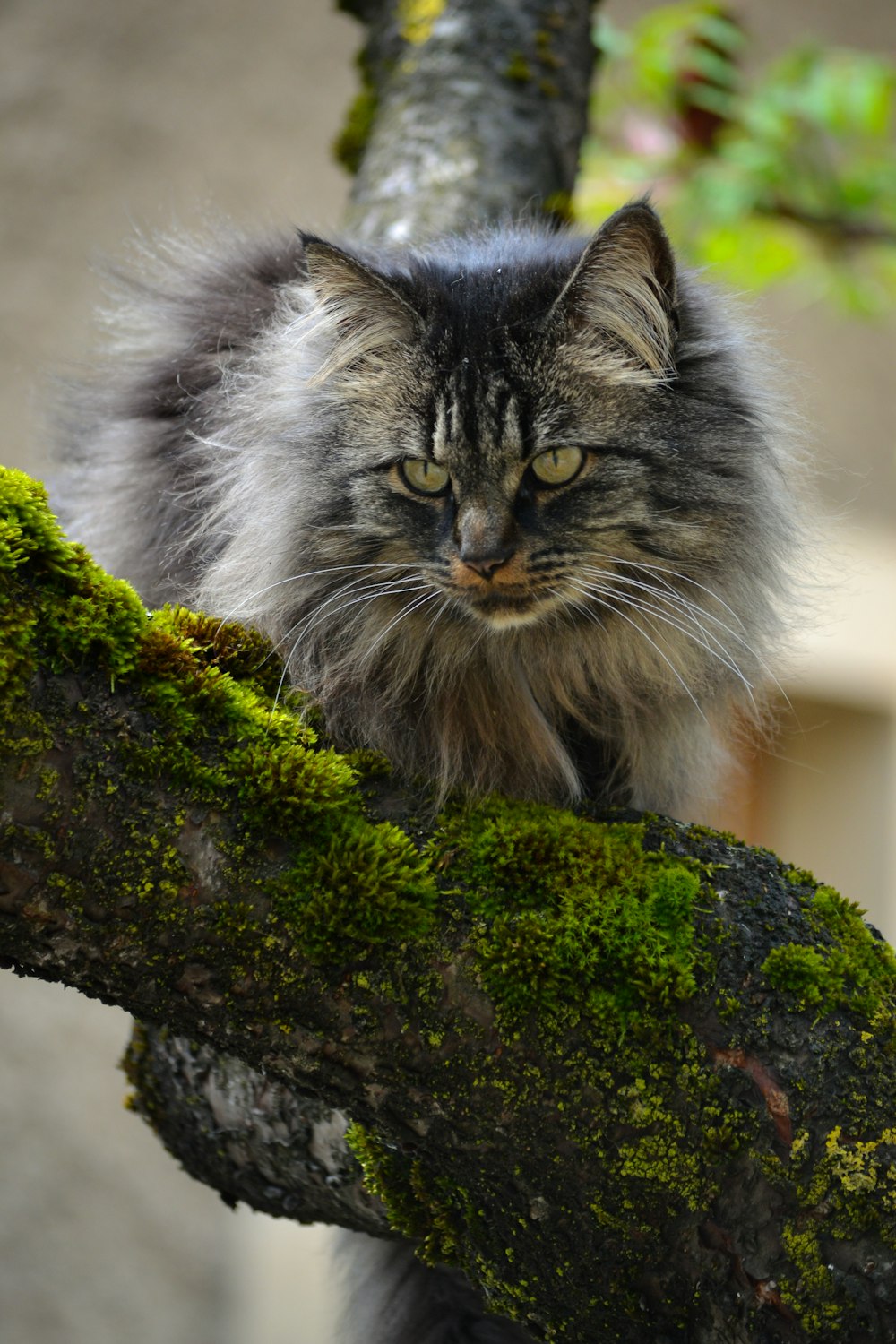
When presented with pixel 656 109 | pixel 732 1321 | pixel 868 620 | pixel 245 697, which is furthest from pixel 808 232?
pixel 732 1321

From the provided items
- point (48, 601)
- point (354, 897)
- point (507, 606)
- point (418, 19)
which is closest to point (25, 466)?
point (418, 19)

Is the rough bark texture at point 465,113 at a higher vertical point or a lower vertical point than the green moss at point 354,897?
higher

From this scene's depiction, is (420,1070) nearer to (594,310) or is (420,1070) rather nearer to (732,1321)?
(732,1321)

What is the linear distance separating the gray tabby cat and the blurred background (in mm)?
2481

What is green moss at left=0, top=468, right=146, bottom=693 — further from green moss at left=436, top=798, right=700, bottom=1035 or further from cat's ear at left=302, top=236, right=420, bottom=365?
cat's ear at left=302, top=236, right=420, bottom=365

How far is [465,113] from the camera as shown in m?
2.83

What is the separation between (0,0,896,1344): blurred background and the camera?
4527 mm

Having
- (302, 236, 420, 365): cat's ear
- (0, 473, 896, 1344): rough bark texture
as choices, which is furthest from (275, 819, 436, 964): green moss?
(302, 236, 420, 365): cat's ear

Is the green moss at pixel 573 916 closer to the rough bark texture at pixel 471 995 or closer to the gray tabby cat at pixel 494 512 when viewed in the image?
the rough bark texture at pixel 471 995

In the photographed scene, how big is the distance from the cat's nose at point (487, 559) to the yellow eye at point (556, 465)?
11 cm

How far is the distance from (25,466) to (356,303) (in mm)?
2756

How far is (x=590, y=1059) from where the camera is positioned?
1292mm

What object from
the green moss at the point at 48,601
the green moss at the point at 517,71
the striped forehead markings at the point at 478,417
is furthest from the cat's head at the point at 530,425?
the green moss at the point at 517,71

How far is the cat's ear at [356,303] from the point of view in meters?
1.69
